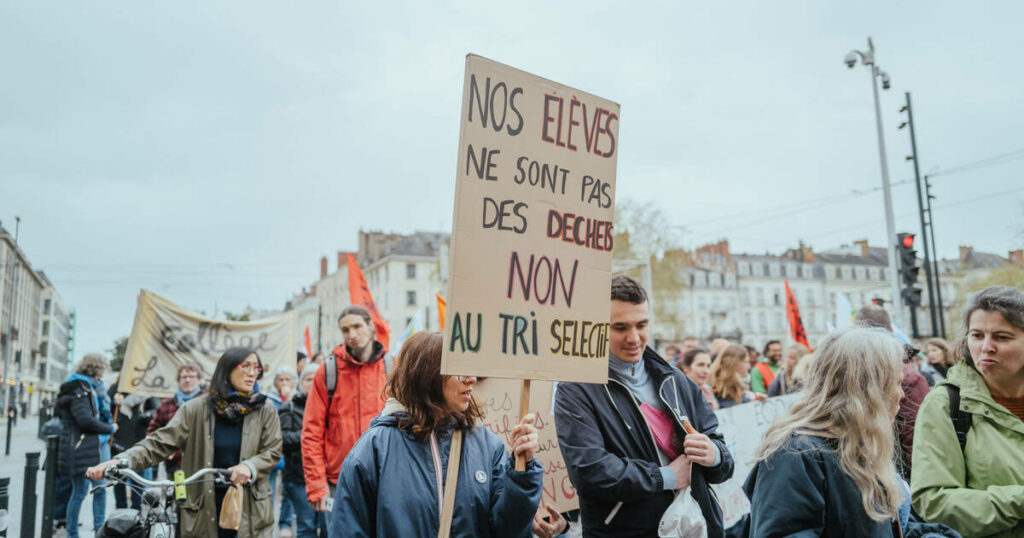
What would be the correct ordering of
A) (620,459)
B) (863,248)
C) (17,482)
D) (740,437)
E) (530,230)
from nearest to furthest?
(530,230) → (620,459) → (740,437) → (17,482) → (863,248)

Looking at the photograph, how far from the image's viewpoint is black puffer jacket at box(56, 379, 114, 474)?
8.30 m

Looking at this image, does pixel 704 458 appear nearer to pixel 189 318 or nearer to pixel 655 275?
pixel 189 318

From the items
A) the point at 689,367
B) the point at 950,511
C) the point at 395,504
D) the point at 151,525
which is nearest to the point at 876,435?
the point at 950,511

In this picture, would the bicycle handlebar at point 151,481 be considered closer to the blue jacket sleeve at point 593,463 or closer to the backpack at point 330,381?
the backpack at point 330,381

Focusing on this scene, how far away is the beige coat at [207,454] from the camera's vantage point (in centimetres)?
502

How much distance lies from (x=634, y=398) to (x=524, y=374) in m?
0.81

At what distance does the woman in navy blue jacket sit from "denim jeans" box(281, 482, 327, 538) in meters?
4.45

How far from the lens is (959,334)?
3.70 metres

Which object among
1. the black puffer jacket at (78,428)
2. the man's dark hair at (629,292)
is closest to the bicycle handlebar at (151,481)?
the man's dark hair at (629,292)

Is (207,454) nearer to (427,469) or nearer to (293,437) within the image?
(293,437)

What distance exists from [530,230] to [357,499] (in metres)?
1.24

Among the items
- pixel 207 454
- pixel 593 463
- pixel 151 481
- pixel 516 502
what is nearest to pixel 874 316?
pixel 593 463

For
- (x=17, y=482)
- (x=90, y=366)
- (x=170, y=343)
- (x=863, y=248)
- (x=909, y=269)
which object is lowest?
(x=17, y=482)

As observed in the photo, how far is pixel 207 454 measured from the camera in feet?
16.9
